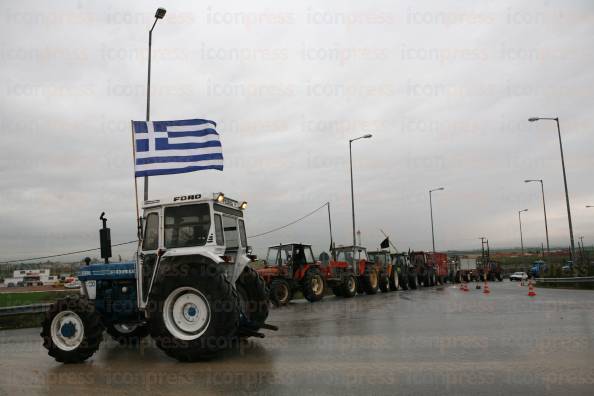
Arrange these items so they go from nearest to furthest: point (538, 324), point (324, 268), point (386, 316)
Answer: point (538, 324) → point (386, 316) → point (324, 268)

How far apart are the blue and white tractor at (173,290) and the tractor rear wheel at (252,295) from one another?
0.08 meters

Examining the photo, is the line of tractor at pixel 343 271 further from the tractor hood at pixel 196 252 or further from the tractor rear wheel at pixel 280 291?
the tractor hood at pixel 196 252

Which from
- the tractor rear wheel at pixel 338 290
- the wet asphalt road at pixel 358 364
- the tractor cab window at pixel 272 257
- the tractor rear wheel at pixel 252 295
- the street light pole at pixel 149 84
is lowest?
the wet asphalt road at pixel 358 364

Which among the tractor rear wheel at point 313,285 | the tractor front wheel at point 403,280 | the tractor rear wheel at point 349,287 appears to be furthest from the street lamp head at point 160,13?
the tractor front wheel at point 403,280

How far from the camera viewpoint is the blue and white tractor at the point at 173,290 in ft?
25.2

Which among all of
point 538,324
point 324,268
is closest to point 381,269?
point 324,268

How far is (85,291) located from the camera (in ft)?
29.6

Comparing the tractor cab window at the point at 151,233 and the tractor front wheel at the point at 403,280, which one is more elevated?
the tractor cab window at the point at 151,233

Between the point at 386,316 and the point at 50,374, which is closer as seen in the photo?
the point at 50,374

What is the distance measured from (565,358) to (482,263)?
4329 cm

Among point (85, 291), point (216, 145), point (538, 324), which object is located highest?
point (216, 145)

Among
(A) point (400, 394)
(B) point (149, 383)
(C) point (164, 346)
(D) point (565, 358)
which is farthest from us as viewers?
(C) point (164, 346)

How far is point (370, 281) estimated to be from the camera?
2411 cm

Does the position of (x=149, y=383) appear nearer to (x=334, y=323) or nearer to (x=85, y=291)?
(x=85, y=291)
